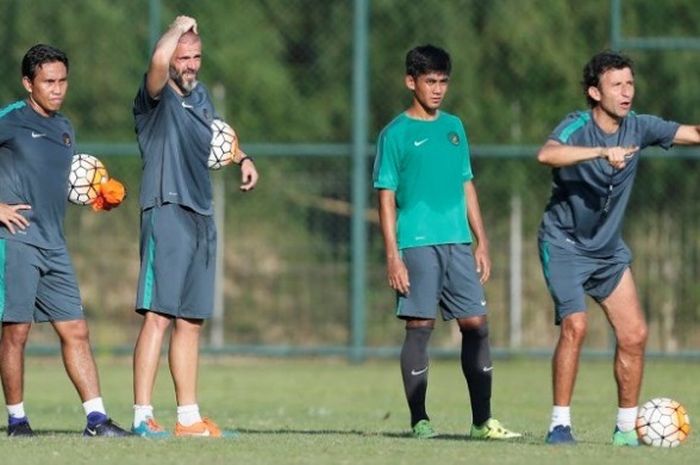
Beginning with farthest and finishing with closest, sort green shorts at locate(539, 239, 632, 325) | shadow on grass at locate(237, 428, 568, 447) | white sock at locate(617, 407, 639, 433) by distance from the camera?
shadow on grass at locate(237, 428, 568, 447) → white sock at locate(617, 407, 639, 433) → green shorts at locate(539, 239, 632, 325)

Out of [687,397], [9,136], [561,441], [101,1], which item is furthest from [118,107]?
[561,441]

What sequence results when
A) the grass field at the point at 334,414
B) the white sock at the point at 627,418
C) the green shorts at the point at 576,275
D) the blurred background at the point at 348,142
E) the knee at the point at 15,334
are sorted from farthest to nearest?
the blurred background at the point at 348,142 → the knee at the point at 15,334 → the white sock at the point at 627,418 → the green shorts at the point at 576,275 → the grass field at the point at 334,414

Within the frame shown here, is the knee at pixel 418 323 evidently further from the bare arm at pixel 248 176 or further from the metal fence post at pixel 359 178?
the metal fence post at pixel 359 178

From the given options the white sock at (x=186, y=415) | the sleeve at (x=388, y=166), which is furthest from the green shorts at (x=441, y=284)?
the white sock at (x=186, y=415)

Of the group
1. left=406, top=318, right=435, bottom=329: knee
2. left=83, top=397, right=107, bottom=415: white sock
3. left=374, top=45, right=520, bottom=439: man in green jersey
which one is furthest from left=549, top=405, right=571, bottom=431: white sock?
left=83, top=397, right=107, bottom=415: white sock

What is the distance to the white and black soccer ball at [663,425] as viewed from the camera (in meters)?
9.59

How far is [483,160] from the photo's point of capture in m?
18.9

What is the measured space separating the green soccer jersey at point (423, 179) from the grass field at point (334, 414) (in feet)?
3.75

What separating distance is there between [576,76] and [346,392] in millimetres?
5329

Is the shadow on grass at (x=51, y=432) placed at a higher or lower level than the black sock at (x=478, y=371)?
lower

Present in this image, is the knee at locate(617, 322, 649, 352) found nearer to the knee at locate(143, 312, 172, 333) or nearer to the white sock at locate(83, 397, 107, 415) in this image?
the knee at locate(143, 312, 172, 333)

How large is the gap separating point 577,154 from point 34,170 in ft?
9.63

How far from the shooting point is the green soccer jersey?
10.3 m

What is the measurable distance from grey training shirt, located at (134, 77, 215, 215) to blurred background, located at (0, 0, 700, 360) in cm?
782
